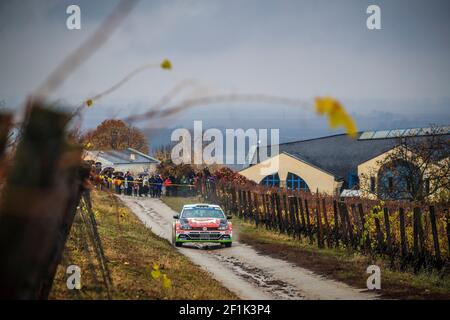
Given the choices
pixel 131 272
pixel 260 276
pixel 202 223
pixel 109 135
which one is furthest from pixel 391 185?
pixel 109 135

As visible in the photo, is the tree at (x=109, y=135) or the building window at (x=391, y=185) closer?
the tree at (x=109, y=135)

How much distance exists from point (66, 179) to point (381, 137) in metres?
66.0

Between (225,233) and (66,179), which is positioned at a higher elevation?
(66,179)

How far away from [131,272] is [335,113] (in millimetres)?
10117

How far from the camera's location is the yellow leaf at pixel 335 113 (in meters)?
2.46

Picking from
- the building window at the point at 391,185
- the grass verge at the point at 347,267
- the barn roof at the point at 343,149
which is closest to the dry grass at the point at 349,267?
the grass verge at the point at 347,267

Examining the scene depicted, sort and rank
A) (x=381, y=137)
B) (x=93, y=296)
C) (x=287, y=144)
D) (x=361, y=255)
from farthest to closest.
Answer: (x=287, y=144)
(x=381, y=137)
(x=361, y=255)
(x=93, y=296)

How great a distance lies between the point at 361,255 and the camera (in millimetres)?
17516

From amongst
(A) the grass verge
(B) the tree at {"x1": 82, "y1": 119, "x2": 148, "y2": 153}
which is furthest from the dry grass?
(B) the tree at {"x1": 82, "y1": 119, "x2": 148, "y2": 153}

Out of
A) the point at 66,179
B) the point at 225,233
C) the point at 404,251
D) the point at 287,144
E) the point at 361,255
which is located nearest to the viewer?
the point at 66,179

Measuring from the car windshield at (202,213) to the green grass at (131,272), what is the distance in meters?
1.55

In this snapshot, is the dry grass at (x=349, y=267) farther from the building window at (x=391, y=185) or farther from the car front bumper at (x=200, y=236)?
the building window at (x=391, y=185)
